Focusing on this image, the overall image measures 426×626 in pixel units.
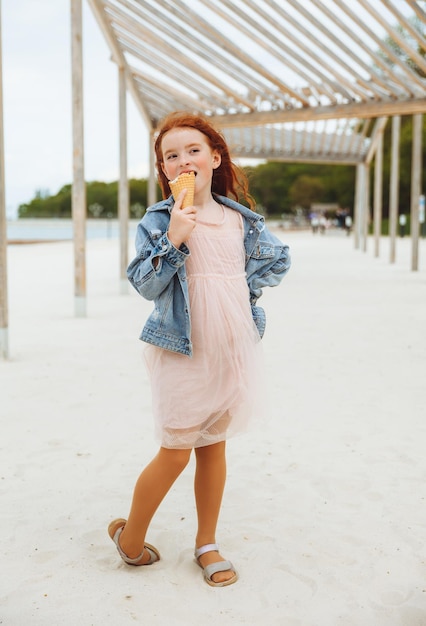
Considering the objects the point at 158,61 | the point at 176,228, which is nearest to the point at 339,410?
the point at 176,228

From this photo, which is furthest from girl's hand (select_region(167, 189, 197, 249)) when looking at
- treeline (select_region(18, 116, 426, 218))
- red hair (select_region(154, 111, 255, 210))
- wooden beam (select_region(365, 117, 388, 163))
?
treeline (select_region(18, 116, 426, 218))

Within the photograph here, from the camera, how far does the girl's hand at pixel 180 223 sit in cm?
194

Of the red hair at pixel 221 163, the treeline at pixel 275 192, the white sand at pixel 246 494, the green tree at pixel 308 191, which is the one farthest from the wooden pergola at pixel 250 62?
the green tree at pixel 308 191

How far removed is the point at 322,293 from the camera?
9594mm

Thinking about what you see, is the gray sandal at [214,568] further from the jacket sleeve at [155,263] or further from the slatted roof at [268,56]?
the slatted roof at [268,56]

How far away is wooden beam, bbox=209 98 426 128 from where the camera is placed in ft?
28.4

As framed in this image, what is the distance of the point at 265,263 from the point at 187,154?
414 mm

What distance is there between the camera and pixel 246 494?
289 centimetres

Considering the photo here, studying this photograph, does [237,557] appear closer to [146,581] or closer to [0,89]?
[146,581]

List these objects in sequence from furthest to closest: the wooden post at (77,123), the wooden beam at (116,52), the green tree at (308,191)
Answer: the green tree at (308,191), the wooden beam at (116,52), the wooden post at (77,123)

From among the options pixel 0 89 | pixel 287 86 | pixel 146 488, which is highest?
pixel 287 86

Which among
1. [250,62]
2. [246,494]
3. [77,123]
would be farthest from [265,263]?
[250,62]

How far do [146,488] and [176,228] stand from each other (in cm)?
78

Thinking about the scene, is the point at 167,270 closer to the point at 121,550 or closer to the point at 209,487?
the point at 209,487
